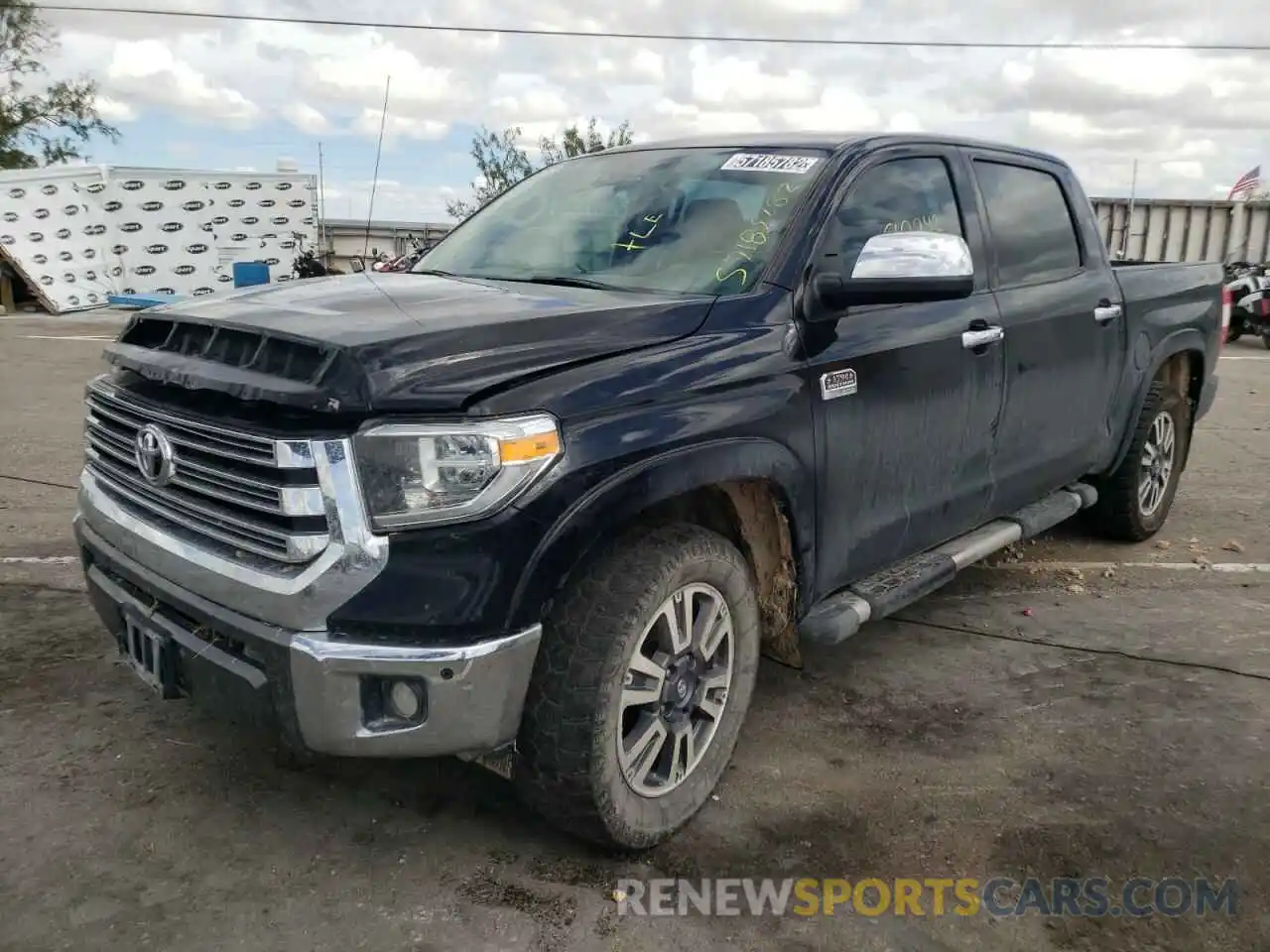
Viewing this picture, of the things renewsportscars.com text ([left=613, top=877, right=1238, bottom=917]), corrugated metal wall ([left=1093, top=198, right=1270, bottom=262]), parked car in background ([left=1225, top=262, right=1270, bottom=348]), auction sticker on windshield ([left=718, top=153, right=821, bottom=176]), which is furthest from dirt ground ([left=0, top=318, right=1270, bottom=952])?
corrugated metal wall ([left=1093, top=198, right=1270, bottom=262])

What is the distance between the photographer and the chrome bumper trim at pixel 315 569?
7.40 feet

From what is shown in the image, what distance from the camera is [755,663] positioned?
3068 mm

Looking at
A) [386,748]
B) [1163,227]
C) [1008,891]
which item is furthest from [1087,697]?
[1163,227]

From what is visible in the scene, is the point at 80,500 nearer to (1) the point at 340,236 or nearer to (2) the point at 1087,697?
(2) the point at 1087,697

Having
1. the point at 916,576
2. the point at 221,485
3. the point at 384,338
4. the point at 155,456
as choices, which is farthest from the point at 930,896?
the point at 155,456

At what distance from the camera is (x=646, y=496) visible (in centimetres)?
251

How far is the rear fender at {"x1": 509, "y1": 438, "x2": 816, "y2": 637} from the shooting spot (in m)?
2.34

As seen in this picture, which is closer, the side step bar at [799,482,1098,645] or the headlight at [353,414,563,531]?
the headlight at [353,414,563,531]

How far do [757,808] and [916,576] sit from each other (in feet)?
3.39

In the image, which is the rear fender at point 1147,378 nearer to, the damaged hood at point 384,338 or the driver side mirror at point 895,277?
the driver side mirror at point 895,277

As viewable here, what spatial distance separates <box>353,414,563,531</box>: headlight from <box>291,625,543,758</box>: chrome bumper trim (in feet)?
0.93

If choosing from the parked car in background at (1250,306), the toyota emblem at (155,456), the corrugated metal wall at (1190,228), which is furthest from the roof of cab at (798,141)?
the corrugated metal wall at (1190,228)

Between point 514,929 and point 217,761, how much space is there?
4.03ft

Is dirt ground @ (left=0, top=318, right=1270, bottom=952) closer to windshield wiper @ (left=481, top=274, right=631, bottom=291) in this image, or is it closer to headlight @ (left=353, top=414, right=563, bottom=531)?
headlight @ (left=353, top=414, right=563, bottom=531)
